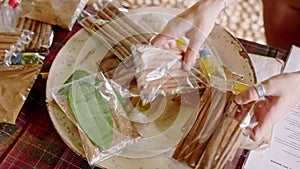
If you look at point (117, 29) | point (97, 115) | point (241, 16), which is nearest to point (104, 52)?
point (117, 29)

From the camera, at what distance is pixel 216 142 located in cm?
67

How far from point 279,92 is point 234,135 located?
111 millimetres

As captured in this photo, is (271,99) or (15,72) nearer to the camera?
(271,99)

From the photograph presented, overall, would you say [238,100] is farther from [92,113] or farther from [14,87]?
[14,87]

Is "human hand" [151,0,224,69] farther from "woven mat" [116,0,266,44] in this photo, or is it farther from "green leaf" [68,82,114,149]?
"woven mat" [116,0,266,44]

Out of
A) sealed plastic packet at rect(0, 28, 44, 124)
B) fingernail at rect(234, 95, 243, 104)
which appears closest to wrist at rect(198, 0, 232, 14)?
fingernail at rect(234, 95, 243, 104)

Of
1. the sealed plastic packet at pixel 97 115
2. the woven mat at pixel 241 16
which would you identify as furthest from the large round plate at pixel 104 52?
the woven mat at pixel 241 16

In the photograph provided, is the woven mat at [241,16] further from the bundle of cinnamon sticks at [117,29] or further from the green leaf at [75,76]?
the green leaf at [75,76]

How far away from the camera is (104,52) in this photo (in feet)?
2.81

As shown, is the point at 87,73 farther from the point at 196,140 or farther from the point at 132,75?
the point at 196,140

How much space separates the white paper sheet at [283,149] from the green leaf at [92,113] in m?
0.23

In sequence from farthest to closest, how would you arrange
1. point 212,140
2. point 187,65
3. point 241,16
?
1. point 241,16
2. point 187,65
3. point 212,140

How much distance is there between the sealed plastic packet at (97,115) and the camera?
72 cm

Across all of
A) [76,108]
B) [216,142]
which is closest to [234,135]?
[216,142]
